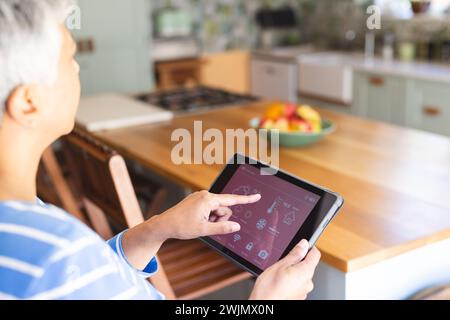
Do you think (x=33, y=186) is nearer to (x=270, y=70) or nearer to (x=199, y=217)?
(x=199, y=217)

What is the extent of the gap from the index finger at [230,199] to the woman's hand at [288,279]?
0.17m

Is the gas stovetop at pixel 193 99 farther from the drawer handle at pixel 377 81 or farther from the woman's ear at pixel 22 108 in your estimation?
the woman's ear at pixel 22 108

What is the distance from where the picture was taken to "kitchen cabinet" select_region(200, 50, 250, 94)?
504 centimetres

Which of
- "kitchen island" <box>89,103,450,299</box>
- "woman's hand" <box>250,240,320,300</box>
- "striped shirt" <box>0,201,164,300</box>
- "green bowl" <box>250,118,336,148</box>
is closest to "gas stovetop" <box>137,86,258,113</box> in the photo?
"kitchen island" <box>89,103,450,299</box>

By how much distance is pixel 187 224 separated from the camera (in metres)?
1.08

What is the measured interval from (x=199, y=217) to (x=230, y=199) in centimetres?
7

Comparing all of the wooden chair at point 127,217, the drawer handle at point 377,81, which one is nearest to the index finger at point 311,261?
the wooden chair at point 127,217

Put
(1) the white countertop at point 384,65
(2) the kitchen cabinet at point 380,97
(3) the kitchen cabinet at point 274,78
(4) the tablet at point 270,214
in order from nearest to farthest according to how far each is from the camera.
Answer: (4) the tablet at point 270,214 → (1) the white countertop at point 384,65 → (2) the kitchen cabinet at point 380,97 → (3) the kitchen cabinet at point 274,78

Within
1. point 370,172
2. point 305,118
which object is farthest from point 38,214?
point 305,118

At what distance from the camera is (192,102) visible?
9.42ft

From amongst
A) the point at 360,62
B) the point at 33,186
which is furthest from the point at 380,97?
the point at 33,186

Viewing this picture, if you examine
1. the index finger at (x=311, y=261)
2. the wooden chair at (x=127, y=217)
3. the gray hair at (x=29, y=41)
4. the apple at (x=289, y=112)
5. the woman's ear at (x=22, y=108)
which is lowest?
the wooden chair at (x=127, y=217)

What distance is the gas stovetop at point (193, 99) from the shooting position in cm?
276
